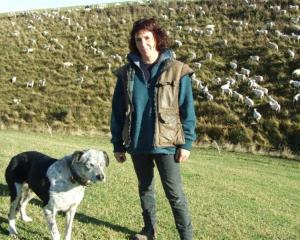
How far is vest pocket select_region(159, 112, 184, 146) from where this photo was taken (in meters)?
7.22

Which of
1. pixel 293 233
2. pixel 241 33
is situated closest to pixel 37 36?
pixel 241 33

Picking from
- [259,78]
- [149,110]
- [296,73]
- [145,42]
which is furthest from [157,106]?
[296,73]

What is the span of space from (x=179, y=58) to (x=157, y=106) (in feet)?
138

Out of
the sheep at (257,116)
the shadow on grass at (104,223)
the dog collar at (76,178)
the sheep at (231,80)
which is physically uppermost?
the dog collar at (76,178)

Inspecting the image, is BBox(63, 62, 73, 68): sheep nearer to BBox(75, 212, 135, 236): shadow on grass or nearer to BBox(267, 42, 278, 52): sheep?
BBox(267, 42, 278, 52): sheep

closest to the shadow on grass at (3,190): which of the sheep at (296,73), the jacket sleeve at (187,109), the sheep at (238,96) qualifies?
the jacket sleeve at (187,109)

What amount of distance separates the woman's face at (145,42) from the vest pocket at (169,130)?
84 cm

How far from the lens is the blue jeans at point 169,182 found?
7.43m

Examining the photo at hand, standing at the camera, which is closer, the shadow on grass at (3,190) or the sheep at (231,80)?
the shadow on grass at (3,190)

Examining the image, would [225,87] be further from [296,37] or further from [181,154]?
[181,154]

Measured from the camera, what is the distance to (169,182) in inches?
294

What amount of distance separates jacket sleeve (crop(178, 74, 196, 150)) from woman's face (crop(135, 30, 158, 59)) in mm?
572

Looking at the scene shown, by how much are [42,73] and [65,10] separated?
80.2 ft

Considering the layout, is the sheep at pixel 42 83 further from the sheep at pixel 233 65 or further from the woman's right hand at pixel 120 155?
the woman's right hand at pixel 120 155
